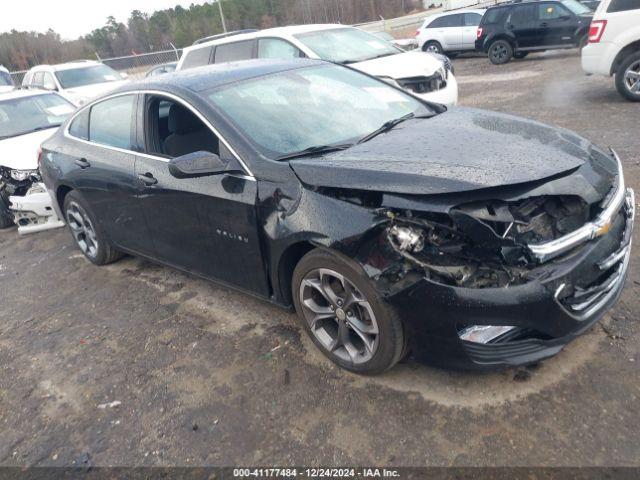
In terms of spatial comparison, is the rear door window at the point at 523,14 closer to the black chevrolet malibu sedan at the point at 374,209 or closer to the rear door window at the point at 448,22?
the rear door window at the point at 448,22

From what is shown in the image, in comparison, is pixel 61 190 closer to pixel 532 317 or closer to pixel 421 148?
pixel 421 148

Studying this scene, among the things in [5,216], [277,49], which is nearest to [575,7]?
[277,49]

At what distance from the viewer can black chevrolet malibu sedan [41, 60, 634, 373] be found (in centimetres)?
242

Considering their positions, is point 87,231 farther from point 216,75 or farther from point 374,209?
point 374,209

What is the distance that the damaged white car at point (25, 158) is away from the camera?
6152mm

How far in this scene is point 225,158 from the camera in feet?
10.5

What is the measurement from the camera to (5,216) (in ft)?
22.6

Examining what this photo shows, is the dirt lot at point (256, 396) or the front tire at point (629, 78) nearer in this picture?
the dirt lot at point (256, 396)

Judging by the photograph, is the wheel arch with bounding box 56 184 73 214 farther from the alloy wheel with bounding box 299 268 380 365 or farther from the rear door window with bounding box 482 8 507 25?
the rear door window with bounding box 482 8 507 25

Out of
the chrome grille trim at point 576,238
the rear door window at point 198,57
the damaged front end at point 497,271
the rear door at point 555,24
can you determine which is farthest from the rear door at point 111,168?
the rear door at point 555,24

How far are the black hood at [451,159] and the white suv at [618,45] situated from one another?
5637 millimetres

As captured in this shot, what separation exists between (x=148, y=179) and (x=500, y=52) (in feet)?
44.5

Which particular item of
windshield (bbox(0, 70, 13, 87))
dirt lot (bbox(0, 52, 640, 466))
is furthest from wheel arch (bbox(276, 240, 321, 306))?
windshield (bbox(0, 70, 13, 87))

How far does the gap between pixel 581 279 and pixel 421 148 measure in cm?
108
